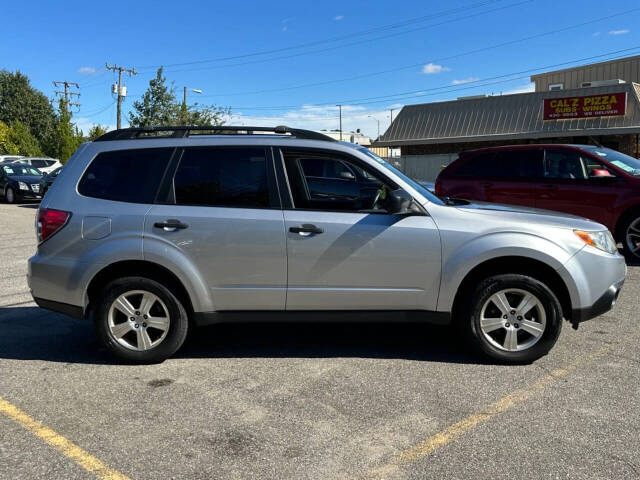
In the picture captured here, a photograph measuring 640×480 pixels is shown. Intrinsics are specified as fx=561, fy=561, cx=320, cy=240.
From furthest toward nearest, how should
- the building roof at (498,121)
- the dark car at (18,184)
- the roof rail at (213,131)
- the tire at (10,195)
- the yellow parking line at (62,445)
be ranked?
the building roof at (498,121), the tire at (10,195), the dark car at (18,184), the roof rail at (213,131), the yellow parking line at (62,445)

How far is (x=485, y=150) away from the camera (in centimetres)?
980

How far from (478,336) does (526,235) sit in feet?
2.80

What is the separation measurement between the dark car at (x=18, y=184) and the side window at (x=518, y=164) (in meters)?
17.7

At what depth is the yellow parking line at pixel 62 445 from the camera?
2.88m

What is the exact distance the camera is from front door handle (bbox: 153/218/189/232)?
4281mm

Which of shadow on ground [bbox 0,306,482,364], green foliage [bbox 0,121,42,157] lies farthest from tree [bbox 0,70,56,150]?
shadow on ground [bbox 0,306,482,364]

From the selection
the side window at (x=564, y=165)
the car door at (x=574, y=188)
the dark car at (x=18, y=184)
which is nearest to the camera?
the car door at (x=574, y=188)

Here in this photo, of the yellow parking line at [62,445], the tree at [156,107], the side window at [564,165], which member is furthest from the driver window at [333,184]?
the tree at [156,107]

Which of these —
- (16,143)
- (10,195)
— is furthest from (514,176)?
(16,143)

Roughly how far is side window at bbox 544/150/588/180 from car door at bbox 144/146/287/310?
6.24m

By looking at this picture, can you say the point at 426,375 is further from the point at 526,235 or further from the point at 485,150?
the point at 485,150

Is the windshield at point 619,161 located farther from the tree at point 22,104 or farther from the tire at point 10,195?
the tree at point 22,104

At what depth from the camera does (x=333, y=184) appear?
4.57 m

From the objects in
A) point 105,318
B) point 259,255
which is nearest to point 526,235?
point 259,255
